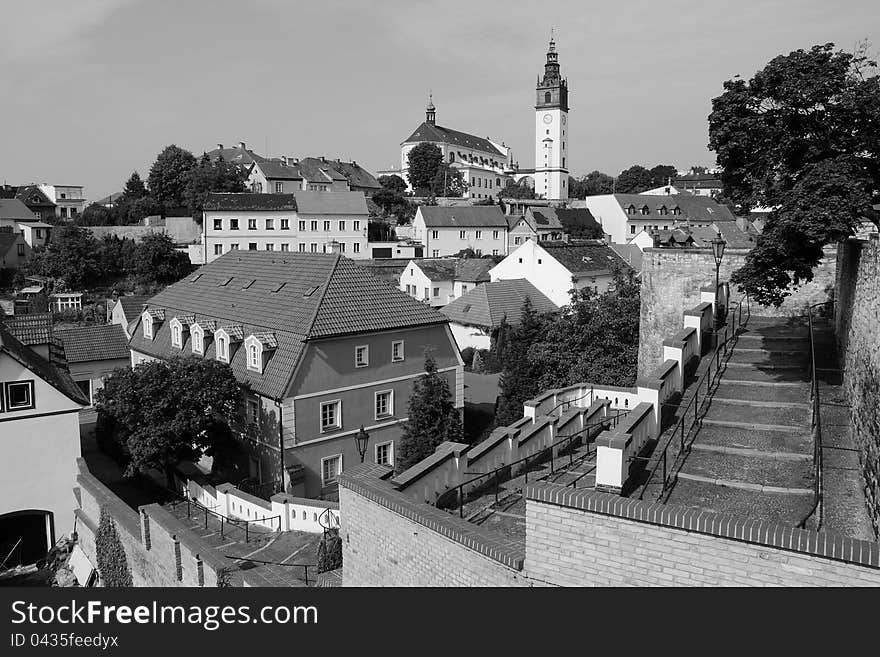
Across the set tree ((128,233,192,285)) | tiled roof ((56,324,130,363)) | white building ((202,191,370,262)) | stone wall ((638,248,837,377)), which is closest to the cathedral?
white building ((202,191,370,262))

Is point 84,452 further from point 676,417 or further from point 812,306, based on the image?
point 812,306

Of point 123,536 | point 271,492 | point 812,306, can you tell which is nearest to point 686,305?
point 812,306

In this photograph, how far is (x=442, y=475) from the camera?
456 inches

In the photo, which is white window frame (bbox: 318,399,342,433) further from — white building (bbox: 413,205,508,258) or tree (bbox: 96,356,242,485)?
white building (bbox: 413,205,508,258)

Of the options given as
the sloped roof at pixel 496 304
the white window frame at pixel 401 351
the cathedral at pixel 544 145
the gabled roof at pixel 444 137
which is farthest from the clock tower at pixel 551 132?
the white window frame at pixel 401 351

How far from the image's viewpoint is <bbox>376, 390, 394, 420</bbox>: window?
25.3 metres

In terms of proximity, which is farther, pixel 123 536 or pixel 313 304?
pixel 313 304

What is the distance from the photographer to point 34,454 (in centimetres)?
2002

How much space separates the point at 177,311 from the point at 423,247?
1757 inches

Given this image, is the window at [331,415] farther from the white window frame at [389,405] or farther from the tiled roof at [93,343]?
the tiled roof at [93,343]

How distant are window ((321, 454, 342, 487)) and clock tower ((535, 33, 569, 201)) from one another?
109 m

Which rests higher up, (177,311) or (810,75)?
(810,75)

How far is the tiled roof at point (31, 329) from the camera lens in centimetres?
2470
